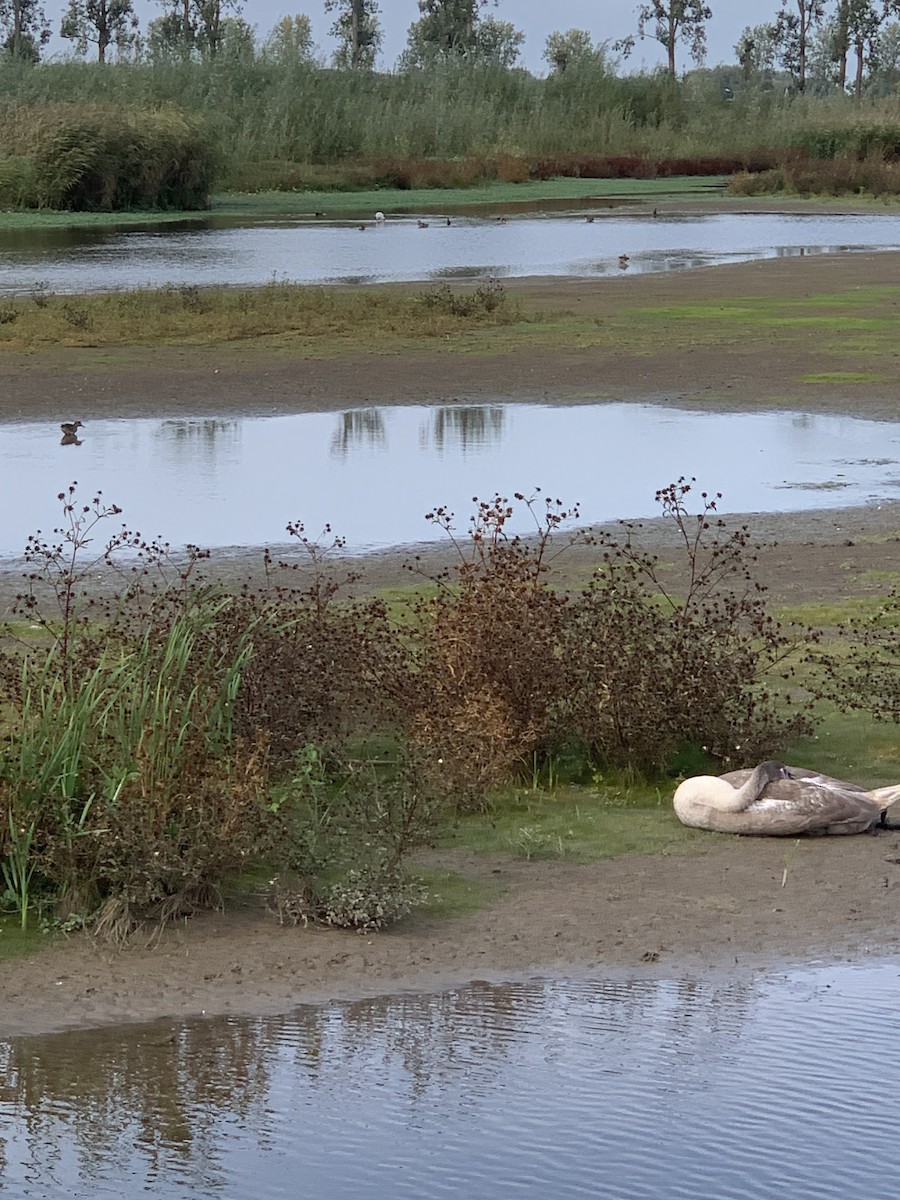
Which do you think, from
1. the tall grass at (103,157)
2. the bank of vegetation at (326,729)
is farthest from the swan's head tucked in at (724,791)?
the tall grass at (103,157)

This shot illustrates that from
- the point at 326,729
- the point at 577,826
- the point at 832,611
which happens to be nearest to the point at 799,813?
the point at 577,826

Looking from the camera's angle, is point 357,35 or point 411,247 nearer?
point 411,247

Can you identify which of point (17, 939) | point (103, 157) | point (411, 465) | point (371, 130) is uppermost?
point (371, 130)

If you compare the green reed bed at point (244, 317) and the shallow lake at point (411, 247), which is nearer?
the green reed bed at point (244, 317)

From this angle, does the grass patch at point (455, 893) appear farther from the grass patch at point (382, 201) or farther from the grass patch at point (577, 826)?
the grass patch at point (382, 201)

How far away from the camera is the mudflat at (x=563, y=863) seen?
5.82 m

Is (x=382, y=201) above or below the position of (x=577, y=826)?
above

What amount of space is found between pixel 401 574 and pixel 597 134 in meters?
71.4

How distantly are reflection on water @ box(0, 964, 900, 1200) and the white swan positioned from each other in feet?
4.30

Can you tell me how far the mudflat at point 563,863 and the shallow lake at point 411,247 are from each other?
25.3 feet

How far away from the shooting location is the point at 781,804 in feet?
23.2

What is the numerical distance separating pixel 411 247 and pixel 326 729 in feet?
112

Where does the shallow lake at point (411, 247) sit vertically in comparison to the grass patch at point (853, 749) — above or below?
above

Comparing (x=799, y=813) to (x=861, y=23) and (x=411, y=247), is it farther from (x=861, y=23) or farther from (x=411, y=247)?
(x=861, y=23)
